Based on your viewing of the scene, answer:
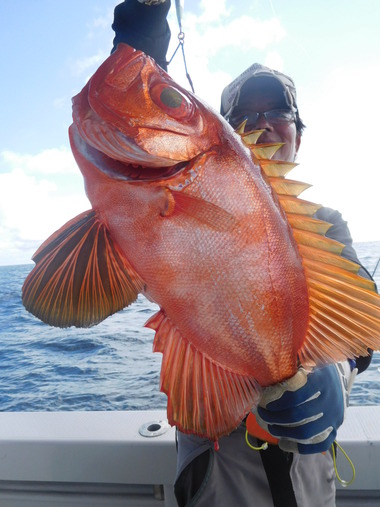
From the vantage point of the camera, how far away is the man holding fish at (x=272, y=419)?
42.4 inches

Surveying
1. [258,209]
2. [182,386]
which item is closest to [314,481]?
[182,386]

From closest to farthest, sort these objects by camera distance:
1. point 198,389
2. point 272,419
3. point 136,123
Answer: point 136,123 < point 198,389 < point 272,419

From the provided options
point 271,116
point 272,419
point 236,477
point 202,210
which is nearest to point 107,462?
point 236,477

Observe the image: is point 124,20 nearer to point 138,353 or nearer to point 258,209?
point 258,209

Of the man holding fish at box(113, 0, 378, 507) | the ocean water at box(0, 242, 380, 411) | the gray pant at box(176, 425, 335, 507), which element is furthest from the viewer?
the ocean water at box(0, 242, 380, 411)

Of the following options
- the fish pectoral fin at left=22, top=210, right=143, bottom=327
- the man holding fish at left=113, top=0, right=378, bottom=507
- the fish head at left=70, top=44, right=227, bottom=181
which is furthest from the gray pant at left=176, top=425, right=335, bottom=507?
the fish head at left=70, top=44, right=227, bottom=181

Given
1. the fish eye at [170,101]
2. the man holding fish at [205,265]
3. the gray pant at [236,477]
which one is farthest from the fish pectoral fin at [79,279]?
the gray pant at [236,477]

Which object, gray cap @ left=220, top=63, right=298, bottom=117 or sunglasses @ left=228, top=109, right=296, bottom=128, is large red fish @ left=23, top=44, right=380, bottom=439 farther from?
gray cap @ left=220, top=63, right=298, bottom=117

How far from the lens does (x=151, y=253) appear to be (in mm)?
844

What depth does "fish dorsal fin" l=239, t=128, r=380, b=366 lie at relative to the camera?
976 millimetres

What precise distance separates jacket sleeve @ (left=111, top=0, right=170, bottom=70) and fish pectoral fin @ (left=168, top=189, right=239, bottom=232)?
52.5 inches

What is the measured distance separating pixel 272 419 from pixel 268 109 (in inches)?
63.1

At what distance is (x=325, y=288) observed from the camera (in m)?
1.01

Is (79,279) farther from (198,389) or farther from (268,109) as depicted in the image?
(268,109)
